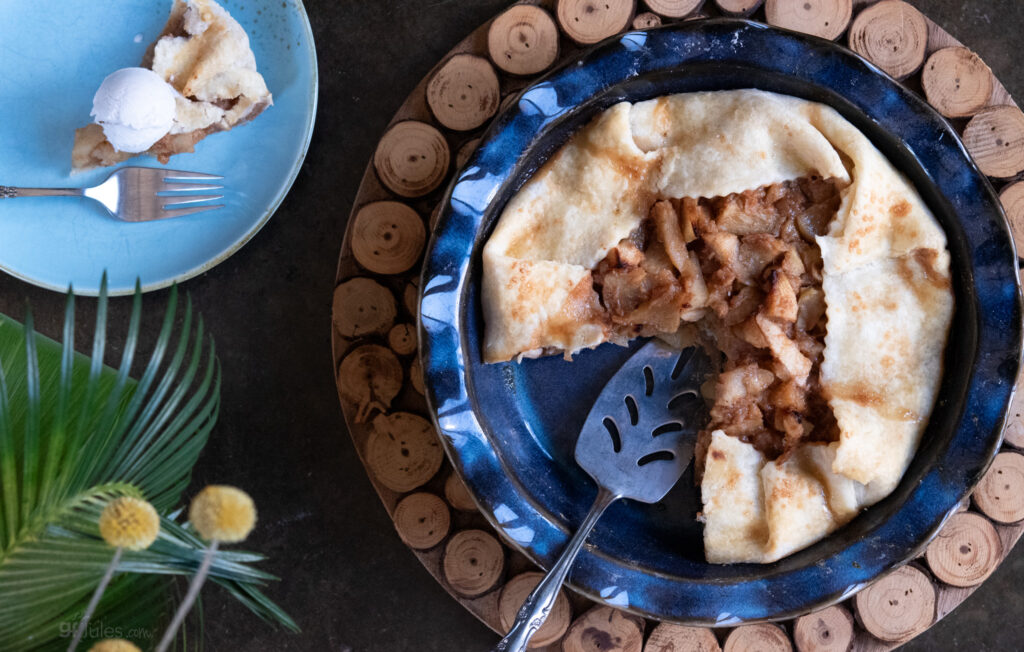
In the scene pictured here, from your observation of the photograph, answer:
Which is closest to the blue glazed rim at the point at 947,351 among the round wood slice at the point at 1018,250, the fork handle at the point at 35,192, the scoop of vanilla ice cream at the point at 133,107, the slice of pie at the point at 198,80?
the round wood slice at the point at 1018,250

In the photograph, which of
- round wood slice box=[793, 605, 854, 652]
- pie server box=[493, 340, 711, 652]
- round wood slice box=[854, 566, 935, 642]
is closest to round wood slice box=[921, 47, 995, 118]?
pie server box=[493, 340, 711, 652]

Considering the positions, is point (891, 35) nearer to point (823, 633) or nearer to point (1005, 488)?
point (1005, 488)

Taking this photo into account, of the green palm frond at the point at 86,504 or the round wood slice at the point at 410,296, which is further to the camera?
the round wood slice at the point at 410,296

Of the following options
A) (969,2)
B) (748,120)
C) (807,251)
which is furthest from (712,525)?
(969,2)

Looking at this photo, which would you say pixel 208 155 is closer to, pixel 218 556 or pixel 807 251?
pixel 218 556

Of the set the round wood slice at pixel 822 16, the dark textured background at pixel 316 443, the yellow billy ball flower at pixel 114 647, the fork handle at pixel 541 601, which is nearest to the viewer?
the yellow billy ball flower at pixel 114 647

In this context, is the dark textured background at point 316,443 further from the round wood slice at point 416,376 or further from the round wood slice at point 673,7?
the round wood slice at point 673,7

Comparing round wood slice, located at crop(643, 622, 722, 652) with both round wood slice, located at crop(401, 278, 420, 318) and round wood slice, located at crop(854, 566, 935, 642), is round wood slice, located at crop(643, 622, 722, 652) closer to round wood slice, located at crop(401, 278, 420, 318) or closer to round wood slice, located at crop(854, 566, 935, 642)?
round wood slice, located at crop(854, 566, 935, 642)
